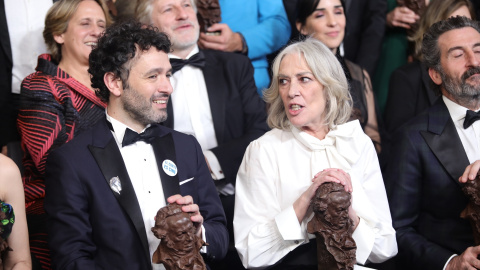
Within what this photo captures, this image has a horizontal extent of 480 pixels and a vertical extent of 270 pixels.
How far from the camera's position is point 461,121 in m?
3.50

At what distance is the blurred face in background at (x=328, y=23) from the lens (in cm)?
446

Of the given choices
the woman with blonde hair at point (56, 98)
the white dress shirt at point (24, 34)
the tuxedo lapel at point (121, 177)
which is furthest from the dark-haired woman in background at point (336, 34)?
the tuxedo lapel at point (121, 177)

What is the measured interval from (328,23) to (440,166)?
1.43 m

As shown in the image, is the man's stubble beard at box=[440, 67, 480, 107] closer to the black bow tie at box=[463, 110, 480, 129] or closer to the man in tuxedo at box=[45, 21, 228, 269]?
the black bow tie at box=[463, 110, 480, 129]

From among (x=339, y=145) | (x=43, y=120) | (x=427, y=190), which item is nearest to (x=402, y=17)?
(x=427, y=190)

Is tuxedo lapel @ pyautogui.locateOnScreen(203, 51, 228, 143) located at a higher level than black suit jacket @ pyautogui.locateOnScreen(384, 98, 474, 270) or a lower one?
higher

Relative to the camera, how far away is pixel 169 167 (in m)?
3.07

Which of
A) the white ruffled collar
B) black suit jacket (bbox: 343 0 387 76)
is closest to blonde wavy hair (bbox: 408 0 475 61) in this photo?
black suit jacket (bbox: 343 0 387 76)

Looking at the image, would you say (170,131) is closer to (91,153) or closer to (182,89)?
(91,153)

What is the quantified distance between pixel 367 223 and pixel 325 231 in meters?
0.44

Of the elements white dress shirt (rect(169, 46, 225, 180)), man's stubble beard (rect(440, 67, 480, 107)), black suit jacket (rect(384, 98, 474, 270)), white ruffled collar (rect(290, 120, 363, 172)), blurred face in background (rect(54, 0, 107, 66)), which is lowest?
black suit jacket (rect(384, 98, 474, 270))

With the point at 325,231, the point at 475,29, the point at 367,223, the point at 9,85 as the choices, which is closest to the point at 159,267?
the point at 325,231

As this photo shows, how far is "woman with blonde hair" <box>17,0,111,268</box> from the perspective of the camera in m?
3.58

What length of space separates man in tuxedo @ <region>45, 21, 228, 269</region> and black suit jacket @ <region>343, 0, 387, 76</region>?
208 centimetres
